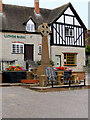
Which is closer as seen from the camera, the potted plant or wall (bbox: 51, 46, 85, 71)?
the potted plant

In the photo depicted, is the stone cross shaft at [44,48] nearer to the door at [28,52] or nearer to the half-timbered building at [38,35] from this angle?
the half-timbered building at [38,35]

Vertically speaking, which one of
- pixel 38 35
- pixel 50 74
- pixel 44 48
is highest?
pixel 38 35

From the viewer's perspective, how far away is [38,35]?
91.6ft

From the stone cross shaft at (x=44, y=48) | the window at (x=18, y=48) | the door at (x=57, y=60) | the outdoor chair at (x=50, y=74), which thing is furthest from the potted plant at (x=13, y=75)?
the door at (x=57, y=60)

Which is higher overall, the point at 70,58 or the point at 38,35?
the point at 38,35

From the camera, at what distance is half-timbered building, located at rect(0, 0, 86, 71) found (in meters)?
26.2

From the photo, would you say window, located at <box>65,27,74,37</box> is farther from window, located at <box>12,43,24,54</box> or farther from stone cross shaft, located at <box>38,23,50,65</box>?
stone cross shaft, located at <box>38,23,50,65</box>

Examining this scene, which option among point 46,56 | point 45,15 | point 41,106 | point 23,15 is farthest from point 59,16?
point 41,106

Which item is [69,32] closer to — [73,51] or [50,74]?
[73,51]

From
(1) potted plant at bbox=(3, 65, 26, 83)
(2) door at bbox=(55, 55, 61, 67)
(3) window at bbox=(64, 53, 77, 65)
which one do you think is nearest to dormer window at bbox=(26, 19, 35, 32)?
(2) door at bbox=(55, 55, 61, 67)

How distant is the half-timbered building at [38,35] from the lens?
2623 centimetres

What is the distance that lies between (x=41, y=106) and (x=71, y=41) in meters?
23.2

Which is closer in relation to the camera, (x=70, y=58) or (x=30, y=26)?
(x=30, y=26)

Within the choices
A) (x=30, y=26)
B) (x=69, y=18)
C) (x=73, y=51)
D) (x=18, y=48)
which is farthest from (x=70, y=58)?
(x=18, y=48)
